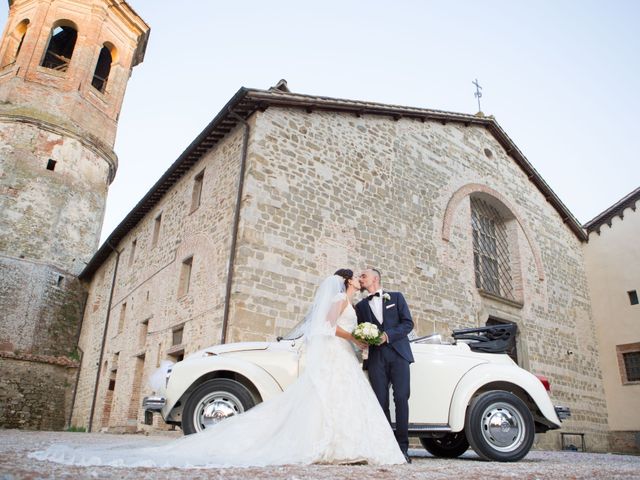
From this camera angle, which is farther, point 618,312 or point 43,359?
point 43,359

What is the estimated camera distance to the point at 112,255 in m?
17.4

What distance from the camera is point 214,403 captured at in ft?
15.4

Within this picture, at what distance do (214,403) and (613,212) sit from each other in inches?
617

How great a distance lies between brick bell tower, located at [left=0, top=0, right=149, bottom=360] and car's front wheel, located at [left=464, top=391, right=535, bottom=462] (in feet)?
53.8

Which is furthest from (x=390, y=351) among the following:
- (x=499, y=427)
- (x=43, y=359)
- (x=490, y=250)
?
(x=43, y=359)

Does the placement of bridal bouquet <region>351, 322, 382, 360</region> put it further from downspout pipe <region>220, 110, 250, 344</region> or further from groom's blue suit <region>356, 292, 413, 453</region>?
downspout pipe <region>220, 110, 250, 344</region>

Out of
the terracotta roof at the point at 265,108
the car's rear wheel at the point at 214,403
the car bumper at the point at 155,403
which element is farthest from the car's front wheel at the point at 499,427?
the terracotta roof at the point at 265,108

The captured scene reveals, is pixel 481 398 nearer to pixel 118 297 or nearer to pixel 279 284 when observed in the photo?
pixel 279 284

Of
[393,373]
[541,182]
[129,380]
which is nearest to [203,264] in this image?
[129,380]

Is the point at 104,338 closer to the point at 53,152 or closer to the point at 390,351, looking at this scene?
the point at 53,152

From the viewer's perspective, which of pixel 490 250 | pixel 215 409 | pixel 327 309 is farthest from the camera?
pixel 490 250

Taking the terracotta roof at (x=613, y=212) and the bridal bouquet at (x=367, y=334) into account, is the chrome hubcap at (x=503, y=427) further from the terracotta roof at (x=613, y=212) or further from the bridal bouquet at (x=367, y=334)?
the terracotta roof at (x=613, y=212)

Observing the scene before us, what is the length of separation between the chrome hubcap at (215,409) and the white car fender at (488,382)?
2.04m

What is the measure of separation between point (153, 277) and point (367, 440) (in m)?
10.2
